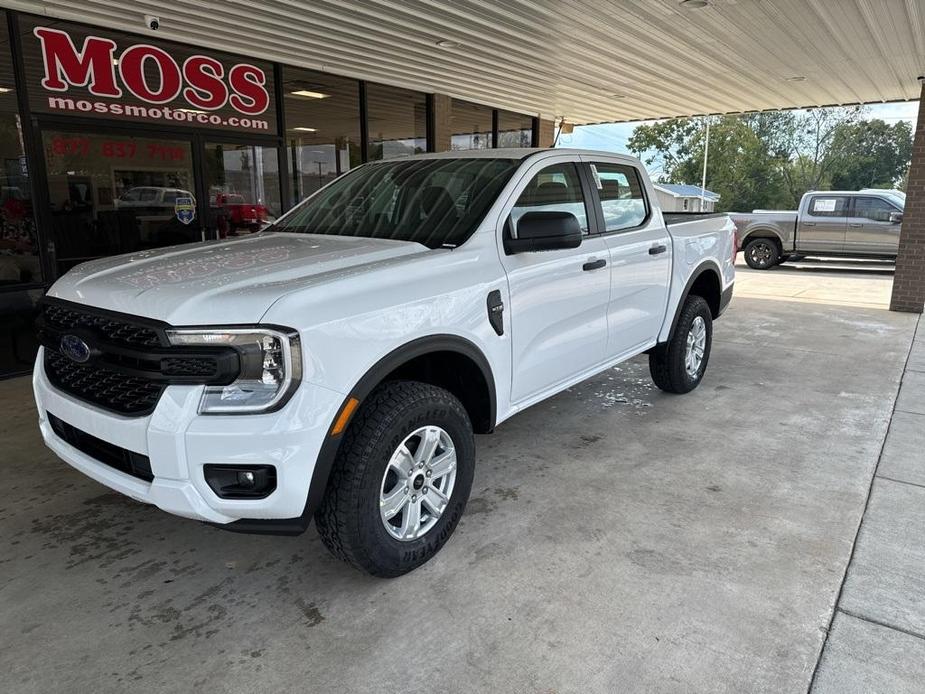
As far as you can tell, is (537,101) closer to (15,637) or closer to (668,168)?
(15,637)

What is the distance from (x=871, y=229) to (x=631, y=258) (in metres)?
12.9

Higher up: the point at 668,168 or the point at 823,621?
the point at 668,168

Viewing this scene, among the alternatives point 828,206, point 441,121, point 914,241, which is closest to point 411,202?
point 441,121

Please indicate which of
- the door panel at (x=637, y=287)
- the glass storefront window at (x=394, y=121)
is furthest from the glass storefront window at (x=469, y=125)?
the door panel at (x=637, y=287)

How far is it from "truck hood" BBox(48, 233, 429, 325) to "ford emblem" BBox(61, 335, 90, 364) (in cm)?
16

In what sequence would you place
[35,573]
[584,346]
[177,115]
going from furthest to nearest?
[177,115] → [584,346] → [35,573]

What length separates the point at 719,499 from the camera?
12.0 ft

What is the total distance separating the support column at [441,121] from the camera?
11.2 meters

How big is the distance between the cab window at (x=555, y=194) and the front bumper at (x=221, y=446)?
1.65 meters

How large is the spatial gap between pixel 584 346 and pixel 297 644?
2298mm

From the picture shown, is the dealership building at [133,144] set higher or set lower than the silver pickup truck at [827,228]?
higher

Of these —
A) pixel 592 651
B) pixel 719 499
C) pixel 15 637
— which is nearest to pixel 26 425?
pixel 15 637

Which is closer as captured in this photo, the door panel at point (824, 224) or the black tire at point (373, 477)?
the black tire at point (373, 477)

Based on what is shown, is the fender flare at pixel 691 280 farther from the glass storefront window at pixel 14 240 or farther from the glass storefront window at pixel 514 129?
the glass storefront window at pixel 514 129
